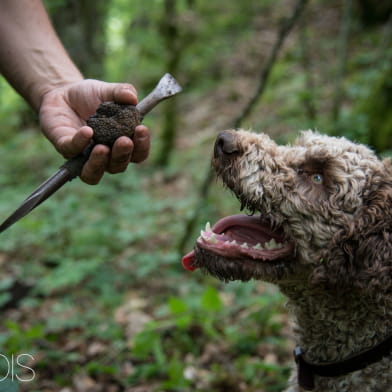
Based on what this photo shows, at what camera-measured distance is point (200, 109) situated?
1326 cm

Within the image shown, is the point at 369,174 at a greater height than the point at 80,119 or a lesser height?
lesser

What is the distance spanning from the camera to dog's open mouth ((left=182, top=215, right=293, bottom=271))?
2.60 meters

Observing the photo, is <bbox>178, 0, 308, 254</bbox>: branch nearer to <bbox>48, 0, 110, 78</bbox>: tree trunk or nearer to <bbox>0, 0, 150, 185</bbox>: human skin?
<bbox>0, 0, 150, 185</bbox>: human skin

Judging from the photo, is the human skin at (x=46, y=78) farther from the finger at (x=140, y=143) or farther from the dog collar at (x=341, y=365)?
the dog collar at (x=341, y=365)

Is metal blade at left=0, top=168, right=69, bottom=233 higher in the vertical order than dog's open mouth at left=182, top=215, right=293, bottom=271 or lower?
higher

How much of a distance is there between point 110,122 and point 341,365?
6.18 feet

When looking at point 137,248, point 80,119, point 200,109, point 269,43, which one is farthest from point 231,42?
point 80,119

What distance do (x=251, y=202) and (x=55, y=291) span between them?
Result: 11.0 feet

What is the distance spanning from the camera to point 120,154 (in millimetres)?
2359

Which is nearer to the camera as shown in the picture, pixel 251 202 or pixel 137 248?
pixel 251 202

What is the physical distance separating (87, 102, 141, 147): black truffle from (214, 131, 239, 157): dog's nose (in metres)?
0.61

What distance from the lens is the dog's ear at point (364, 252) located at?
2.32 m

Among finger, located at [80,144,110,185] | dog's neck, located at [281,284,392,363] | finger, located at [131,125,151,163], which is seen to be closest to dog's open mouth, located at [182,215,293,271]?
dog's neck, located at [281,284,392,363]

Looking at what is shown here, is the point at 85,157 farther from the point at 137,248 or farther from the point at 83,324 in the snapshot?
the point at 137,248
